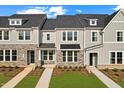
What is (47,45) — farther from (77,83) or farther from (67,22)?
(77,83)

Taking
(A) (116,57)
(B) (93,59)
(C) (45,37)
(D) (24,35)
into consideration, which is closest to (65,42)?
(C) (45,37)

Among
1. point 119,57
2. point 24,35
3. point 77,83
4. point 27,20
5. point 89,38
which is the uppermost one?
point 27,20

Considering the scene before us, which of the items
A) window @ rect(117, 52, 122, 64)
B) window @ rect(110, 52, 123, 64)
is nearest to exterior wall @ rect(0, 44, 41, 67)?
window @ rect(110, 52, 123, 64)

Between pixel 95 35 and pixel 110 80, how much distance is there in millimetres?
13901

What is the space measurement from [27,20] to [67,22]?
4.72 metres

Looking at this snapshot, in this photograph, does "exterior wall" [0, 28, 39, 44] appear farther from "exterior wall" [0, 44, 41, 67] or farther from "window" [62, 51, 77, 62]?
"window" [62, 51, 77, 62]

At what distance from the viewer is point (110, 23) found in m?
39.1

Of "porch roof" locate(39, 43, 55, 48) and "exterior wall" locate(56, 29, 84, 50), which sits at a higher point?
"exterior wall" locate(56, 29, 84, 50)

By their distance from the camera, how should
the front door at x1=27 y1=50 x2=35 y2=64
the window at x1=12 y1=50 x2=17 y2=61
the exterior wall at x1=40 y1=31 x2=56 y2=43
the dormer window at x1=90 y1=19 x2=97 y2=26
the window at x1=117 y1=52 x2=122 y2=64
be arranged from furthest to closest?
the exterior wall at x1=40 y1=31 x2=56 y2=43 < the dormer window at x1=90 y1=19 x2=97 y2=26 < the front door at x1=27 y1=50 x2=35 y2=64 < the window at x1=12 y1=50 x2=17 y2=61 < the window at x1=117 y1=52 x2=122 y2=64

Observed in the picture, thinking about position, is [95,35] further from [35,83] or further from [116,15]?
[35,83]

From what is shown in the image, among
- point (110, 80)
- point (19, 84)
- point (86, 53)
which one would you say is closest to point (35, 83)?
point (19, 84)

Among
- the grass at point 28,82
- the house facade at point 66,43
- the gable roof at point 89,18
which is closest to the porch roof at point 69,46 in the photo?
the house facade at point 66,43

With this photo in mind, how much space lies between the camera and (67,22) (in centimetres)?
4241

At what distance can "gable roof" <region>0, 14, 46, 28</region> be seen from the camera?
40.9 meters
